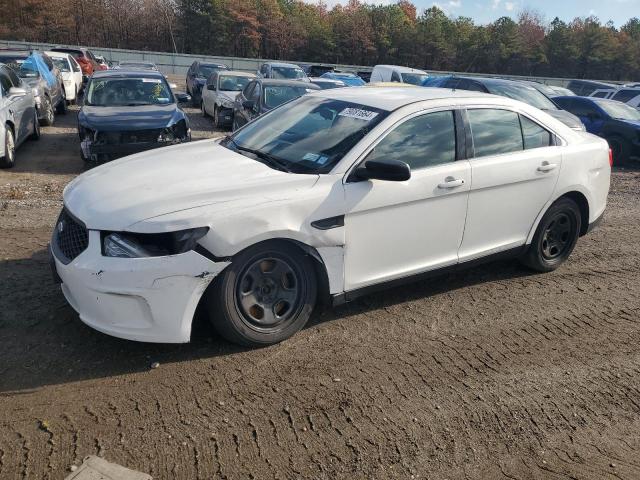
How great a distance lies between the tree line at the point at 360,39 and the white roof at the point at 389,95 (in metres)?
57.7

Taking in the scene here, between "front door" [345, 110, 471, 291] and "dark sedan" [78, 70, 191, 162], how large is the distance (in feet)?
18.8

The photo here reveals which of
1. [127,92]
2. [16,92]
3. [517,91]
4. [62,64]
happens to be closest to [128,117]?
[127,92]

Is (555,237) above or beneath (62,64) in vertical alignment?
beneath

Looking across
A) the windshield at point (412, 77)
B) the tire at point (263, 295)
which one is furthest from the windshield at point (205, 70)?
the tire at point (263, 295)

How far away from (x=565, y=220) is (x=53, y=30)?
Answer: 5994 cm

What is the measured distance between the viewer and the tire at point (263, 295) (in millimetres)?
3482

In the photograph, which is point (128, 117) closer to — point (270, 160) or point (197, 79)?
point (270, 160)

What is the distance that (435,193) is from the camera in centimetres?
418

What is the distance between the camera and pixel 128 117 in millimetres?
8820

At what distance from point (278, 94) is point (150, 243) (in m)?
8.50

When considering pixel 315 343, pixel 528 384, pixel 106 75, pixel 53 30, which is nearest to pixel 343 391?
pixel 315 343

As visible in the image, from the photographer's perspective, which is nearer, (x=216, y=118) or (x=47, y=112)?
(x=47, y=112)

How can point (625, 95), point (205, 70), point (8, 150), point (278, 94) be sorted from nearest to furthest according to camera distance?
point (8, 150) < point (278, 94) < point (625, 95) < point (205, 70)

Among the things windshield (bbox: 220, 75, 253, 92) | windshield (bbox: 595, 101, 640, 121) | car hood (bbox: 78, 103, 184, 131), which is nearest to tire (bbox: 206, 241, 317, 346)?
car hood (bbox: 78, 103, 184, 131)
